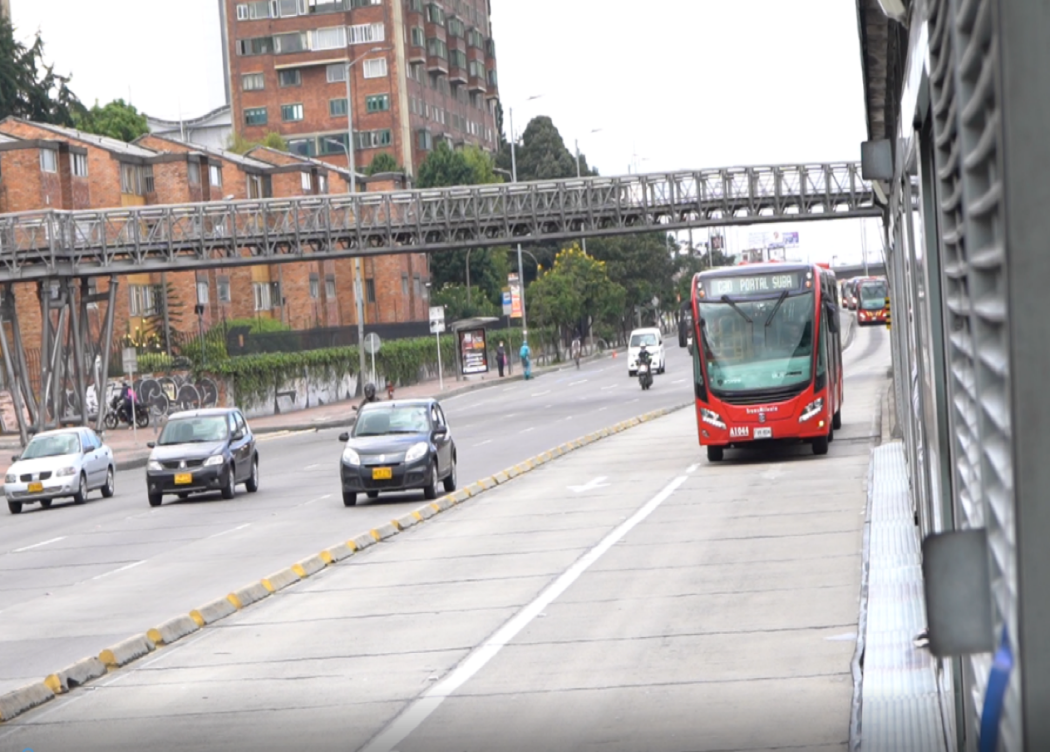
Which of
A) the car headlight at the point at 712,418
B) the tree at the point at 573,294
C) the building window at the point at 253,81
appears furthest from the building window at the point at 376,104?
the car headlight at the point at 712,418

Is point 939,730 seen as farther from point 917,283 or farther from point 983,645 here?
point 983,645

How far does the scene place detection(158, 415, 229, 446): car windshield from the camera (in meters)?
32.0

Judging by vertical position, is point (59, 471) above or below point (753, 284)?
below

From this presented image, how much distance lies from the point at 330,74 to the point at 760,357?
9777 cm

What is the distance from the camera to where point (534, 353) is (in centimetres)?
10756

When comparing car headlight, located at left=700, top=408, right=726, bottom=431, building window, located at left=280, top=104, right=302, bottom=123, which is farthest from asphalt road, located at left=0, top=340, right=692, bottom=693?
building window, located at left=280, top=104, right=302, bottom=123

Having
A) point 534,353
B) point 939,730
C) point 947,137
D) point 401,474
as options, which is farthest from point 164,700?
point 534,353

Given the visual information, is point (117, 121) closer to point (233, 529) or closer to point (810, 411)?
point (810, 411)

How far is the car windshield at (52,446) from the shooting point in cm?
3397

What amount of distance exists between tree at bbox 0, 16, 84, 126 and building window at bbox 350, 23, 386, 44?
25.2 meters

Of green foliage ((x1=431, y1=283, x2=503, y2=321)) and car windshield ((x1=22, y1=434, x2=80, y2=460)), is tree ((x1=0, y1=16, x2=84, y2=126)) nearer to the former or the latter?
green foliage ((x1=431, y1=283, x2=503, y2=321))

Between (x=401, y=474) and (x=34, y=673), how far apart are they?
14383 millimetres

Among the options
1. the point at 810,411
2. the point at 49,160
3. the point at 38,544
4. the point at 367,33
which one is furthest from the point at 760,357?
the point at 367,33

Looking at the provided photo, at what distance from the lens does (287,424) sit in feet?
196
